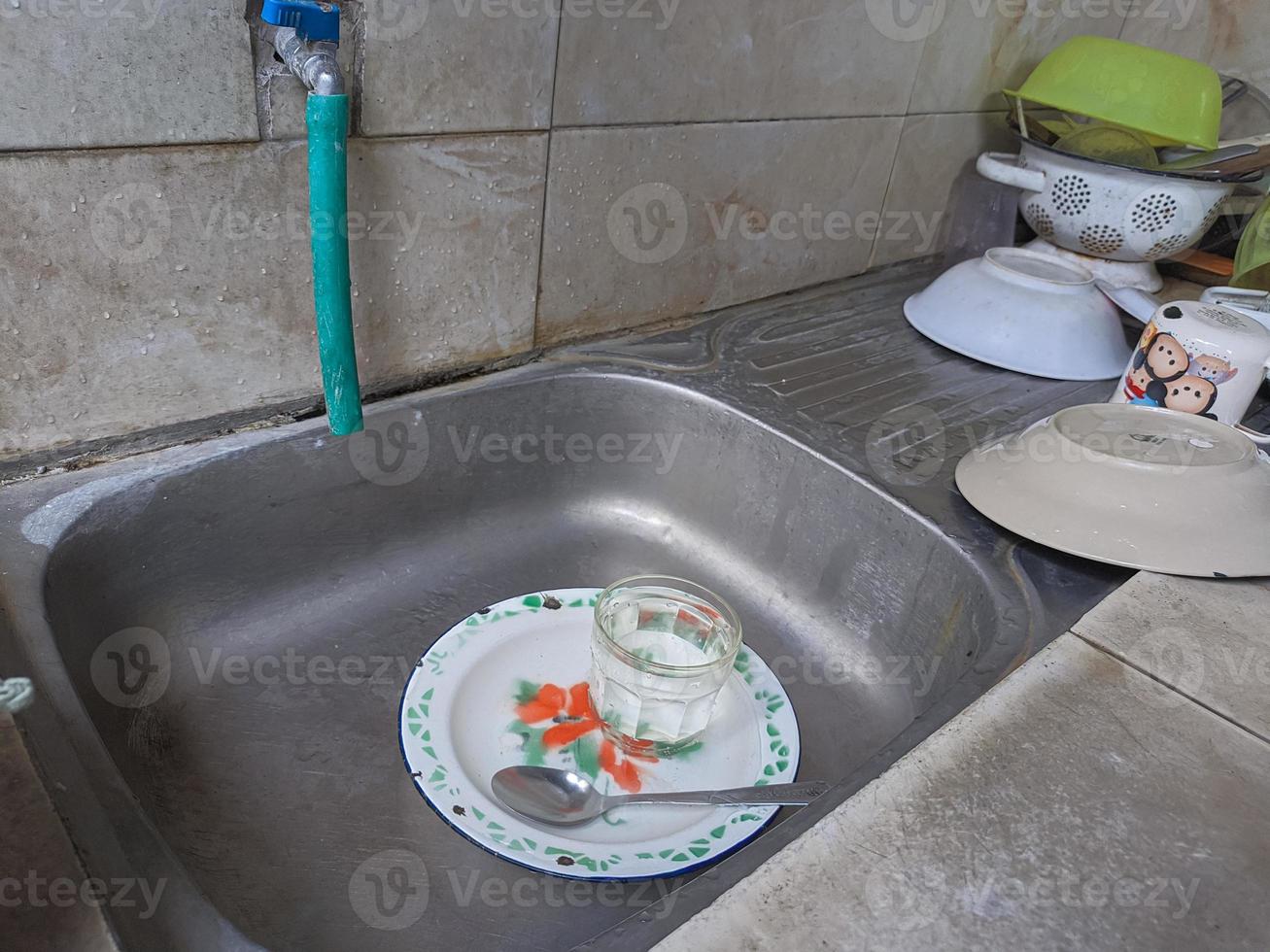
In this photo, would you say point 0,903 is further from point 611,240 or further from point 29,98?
point 611,240

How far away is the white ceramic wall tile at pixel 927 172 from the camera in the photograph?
112cm

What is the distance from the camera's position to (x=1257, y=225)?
1.04 metres

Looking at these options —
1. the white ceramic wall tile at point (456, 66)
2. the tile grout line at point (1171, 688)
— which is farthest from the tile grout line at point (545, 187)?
the tile grout line at point (1171, 688)

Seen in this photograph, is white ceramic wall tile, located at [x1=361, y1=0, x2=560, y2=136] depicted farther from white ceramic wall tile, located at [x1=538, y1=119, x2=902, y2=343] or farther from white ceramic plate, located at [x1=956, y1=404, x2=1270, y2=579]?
white ceramic plate, located at [x1=956, y1=404, x2=1270, y2=579]

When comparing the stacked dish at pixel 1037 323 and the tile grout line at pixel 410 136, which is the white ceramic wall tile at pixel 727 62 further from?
the stacked dish at pixel 1037 323

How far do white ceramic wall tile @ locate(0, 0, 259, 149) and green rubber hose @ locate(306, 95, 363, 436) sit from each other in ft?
0.20

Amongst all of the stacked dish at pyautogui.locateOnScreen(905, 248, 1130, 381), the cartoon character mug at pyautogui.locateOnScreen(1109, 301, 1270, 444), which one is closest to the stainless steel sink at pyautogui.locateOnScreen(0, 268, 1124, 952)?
the stacked dish at pyautogui.locateOnScreen(905, 248, 1130, 381)

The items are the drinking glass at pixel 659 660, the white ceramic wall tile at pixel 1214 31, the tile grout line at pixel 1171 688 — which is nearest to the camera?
the tile grout line at pixel 1171 688

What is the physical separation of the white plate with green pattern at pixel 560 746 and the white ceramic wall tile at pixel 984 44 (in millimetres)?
764

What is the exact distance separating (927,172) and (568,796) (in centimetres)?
93

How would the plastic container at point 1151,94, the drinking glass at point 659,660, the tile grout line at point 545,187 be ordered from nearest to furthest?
the drinking glass at point 659,660 → the tile grout line at point 545,187 → the plastic container at point 1151,94

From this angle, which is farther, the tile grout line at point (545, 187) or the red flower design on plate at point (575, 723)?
the tile grout line at point (545, 187)

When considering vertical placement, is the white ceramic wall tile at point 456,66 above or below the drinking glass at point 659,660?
above

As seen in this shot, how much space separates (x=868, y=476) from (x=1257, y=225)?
65 centimetres
